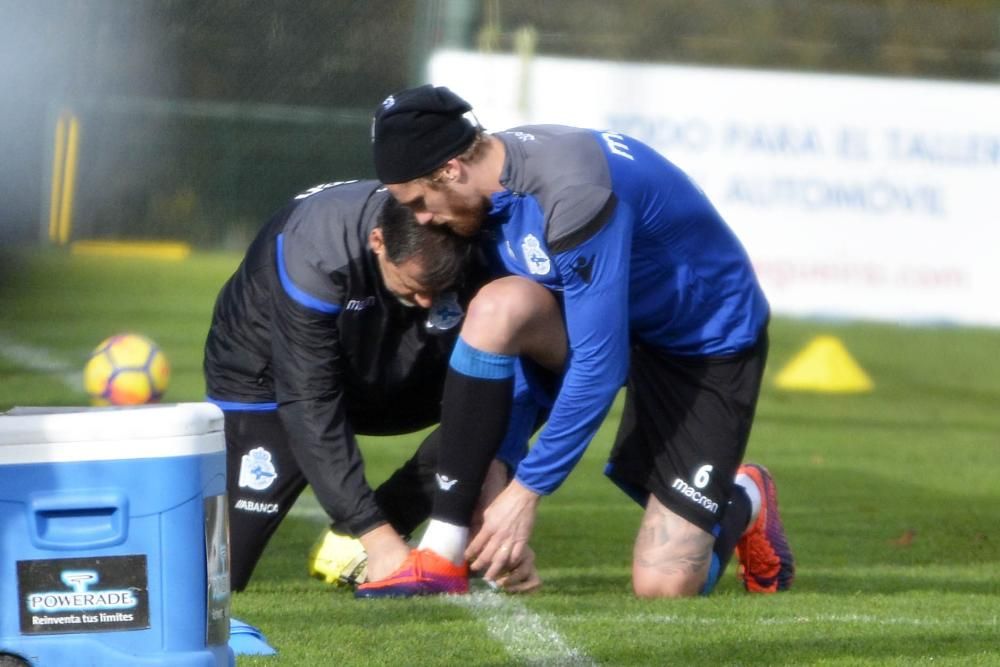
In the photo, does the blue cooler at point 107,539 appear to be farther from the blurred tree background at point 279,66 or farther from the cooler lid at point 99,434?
the blurred tree background at point 279,66

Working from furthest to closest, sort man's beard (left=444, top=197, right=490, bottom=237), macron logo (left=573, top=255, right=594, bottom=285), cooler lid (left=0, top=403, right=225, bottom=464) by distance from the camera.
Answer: man's beard (left=444, top=197, right=490, bottom=237) < macron logo (left=573, top=255, right=594, bottom=285) < cooler lid (left=0, top=403, right=225, bottom=464)

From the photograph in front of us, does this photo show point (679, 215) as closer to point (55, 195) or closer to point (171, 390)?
point (171, 390)

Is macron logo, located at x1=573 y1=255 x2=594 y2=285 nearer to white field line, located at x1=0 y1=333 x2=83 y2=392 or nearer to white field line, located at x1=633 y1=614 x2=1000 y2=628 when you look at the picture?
white field line, located at x1=633 y1=614 x2=1000 y2=628

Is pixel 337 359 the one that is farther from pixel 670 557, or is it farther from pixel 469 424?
pixel 670 557

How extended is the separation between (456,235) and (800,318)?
8686mm

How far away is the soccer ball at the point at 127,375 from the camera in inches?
296

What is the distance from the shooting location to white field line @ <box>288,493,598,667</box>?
338 cm

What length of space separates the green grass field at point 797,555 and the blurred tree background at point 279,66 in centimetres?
186

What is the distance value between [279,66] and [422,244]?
9.60m

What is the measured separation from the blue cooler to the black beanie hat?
132 cm

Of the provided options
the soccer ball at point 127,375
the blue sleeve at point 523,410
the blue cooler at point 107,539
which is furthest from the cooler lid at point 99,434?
the soccer ball at point 127,375

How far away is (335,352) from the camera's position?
169 inches

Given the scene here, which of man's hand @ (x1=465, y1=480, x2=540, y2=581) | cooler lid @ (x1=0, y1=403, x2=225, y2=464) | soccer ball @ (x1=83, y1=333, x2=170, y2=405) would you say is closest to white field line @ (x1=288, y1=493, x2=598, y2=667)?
man's hand @ (x1=465, y1=480, x2=540, y2=581)

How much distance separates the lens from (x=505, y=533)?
12.7ft
